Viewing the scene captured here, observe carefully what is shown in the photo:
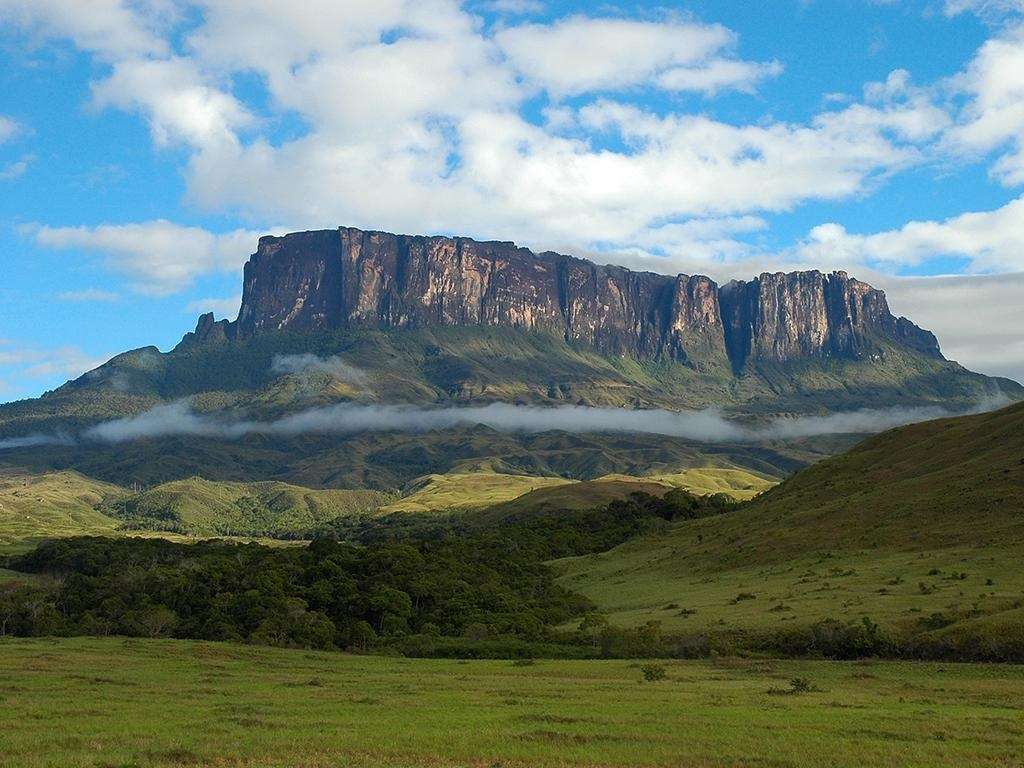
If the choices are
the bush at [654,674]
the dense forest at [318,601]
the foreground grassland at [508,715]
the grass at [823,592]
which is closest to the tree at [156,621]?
the dense forest at [318,601]

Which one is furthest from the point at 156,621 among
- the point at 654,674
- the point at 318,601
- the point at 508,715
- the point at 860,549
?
the point at 860,549

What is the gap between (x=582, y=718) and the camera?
39844 millimetres

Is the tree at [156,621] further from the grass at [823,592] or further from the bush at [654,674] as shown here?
the bush at [654,674]

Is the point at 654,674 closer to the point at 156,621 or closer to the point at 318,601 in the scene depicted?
the point at 318,601

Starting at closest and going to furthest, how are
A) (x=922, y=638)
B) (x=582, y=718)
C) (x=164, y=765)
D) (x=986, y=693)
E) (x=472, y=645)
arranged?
(x=164, y=765)
(x=582, y=718)
(x=986, y=693)
(x=922, y=638)
(x=472, y=645)

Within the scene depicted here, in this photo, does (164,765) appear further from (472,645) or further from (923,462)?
(923,462)

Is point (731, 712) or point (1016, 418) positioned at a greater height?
point (1016, 418)

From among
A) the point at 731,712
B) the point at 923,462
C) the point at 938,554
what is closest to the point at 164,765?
the point at 731,712

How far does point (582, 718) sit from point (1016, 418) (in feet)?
346

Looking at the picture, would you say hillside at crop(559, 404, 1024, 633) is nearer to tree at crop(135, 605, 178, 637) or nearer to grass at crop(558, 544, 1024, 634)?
grass at crop(558, 544, 1024, 634)

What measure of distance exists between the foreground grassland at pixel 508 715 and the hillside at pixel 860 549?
1552 centimetres

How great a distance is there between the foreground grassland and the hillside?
15517mm

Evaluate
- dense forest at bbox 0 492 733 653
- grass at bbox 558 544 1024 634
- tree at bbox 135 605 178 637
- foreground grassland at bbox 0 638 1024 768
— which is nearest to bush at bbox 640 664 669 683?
foreground grassland at bbox 0 638 1024 768

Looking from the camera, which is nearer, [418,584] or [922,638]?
[922,638]
